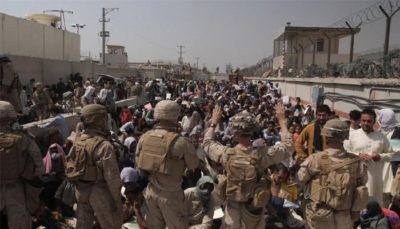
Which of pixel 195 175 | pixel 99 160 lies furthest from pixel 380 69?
pixel 99 160

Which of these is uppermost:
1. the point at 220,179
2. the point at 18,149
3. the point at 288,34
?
the point at 288,34

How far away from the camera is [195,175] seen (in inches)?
203

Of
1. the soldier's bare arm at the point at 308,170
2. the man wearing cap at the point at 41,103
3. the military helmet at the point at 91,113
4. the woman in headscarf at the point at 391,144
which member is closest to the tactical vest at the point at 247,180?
the soldier's bare arm at the point at 308,170

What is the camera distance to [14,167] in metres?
3.33

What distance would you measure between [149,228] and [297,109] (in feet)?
26.7

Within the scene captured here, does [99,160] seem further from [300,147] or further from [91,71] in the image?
[91,71]

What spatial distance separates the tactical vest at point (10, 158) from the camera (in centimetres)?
328

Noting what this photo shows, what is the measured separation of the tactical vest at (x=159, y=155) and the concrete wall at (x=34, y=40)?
14.3m

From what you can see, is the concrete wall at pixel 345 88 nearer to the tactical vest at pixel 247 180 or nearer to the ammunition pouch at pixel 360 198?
the ammunition pouch at pixel 360 198

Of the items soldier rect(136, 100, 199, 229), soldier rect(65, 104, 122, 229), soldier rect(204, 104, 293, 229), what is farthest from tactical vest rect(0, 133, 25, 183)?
soldier rect(204, 104, 293, 229)

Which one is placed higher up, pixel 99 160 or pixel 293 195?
pixel 99 160

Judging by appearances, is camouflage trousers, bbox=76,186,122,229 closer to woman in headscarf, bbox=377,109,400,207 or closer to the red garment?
woman in headscarf, bbox=377,109,400,207

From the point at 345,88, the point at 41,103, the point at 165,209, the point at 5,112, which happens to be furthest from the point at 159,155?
the point at 345,88

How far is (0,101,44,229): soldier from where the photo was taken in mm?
3303
